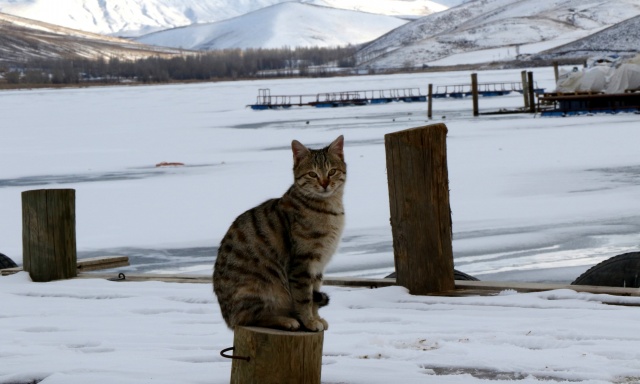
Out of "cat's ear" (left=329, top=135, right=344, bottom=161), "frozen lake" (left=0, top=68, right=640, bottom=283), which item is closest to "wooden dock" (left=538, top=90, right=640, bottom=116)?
"frozen lake" (left=0, top=68, right=640, bottom=283)

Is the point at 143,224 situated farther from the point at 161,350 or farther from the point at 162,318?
the point at 161,350

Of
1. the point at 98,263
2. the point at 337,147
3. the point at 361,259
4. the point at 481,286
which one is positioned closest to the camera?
the point at 337,147

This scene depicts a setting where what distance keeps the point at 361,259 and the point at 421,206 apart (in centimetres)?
375

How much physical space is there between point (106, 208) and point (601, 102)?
101 ft

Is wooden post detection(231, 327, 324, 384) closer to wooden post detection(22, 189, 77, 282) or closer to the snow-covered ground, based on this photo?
the snow-covered ground

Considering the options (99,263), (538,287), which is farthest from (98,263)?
(538,287)

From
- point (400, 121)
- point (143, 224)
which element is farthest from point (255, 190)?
point (400, 121)

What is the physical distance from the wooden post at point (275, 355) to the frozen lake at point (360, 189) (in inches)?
214

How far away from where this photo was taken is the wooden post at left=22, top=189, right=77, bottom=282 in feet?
30.1

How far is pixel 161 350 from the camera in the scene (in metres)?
6.55

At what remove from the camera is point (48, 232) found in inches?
364

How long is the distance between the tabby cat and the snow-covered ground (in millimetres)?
612

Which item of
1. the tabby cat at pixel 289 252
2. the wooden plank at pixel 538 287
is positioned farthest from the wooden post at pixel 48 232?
the tabby cat at pixel 289 252

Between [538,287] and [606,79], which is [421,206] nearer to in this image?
[538,287]
